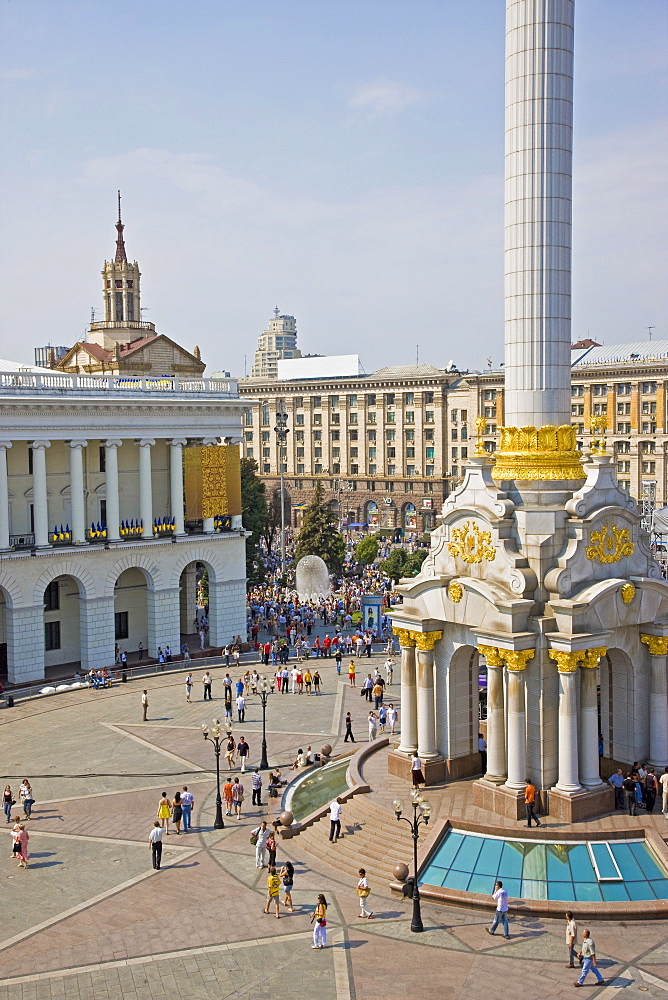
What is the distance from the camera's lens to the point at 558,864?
27.7 metres

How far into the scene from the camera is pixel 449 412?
126812 mm

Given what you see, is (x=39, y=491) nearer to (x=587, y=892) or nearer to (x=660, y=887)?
(x=587, y=892)

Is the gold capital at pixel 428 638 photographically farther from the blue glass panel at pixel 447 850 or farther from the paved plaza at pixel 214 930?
the blue glass panel at pixel 447 850

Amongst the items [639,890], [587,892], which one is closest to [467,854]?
[587,892]

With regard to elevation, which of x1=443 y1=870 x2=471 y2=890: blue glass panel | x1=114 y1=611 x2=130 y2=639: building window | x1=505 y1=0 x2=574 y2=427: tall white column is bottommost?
x1=443 y1=870 x2=471 y2=890: blue glass panel

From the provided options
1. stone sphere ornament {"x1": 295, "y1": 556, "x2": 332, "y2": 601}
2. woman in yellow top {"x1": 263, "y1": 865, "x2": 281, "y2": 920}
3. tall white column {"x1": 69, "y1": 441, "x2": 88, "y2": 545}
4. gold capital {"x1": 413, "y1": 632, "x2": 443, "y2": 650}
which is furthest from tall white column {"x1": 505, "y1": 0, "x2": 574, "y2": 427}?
stone sphere ornament {"x1": 295, "y1": 556, "x2": 332, "y2": 601}

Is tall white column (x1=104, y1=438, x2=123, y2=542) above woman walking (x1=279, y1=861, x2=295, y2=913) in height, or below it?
above

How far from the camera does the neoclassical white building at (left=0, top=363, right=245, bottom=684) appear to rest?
175 feet

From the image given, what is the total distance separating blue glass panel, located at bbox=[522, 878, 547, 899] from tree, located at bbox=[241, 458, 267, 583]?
2008 inches

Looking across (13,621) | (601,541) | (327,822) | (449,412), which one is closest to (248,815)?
(327,822)

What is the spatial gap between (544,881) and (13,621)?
33.3 m

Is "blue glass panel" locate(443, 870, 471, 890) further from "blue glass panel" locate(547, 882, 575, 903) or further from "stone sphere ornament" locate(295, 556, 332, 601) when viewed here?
"stone sphere ornament" locate(295, 556, 332, 601)

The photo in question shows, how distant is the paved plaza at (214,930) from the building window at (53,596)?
1969 cm

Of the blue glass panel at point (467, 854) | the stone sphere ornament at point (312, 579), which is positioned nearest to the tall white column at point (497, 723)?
the blue glass panel at point (467, 854)
